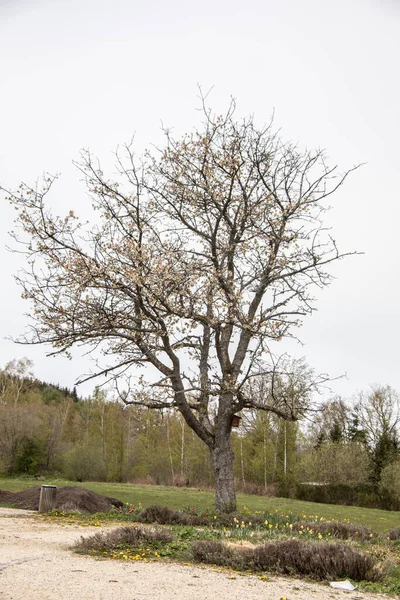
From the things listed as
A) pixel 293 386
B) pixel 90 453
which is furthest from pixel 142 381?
pixel 90 453

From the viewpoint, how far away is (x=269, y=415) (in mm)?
42719

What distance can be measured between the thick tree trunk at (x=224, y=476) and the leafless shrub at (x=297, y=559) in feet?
24.2

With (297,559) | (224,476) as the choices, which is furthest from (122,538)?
(224,476)

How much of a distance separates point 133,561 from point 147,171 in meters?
11.7

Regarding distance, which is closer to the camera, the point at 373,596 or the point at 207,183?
the point at 373,596

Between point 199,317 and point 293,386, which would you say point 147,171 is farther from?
point 293,386

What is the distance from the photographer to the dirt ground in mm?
5711

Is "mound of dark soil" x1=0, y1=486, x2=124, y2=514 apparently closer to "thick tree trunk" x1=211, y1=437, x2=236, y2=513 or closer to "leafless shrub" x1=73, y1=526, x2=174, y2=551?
"thick tree trunk" x1=211, y1=437, x2=236, y2=513

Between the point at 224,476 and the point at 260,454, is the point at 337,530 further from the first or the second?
the point at 260,454

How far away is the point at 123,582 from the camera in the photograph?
6.23 meters

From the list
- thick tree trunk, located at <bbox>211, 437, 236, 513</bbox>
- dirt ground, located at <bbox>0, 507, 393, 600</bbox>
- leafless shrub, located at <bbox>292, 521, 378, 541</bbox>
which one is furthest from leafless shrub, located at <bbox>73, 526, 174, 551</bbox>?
thick tree trunk, located at <bbox>211, 437, 236, 513</bbox>

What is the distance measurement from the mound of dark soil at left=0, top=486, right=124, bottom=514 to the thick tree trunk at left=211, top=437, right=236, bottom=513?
3539 millimetres

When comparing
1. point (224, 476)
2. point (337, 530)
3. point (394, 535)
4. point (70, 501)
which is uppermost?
point (224, 476)

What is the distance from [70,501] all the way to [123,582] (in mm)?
10986
